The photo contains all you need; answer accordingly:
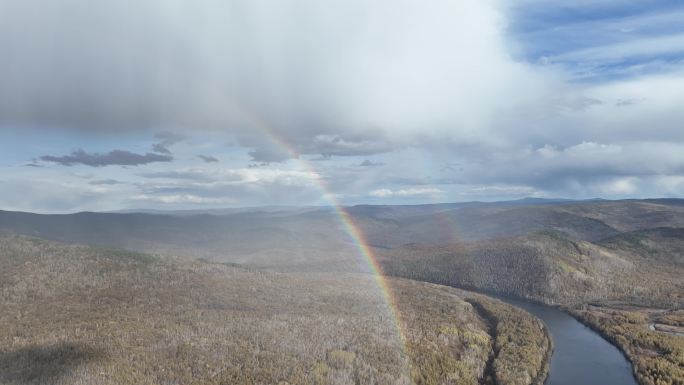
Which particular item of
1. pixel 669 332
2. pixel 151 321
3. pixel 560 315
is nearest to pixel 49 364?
pixel 151 321

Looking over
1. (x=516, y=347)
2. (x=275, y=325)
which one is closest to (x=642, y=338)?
(x=516, y=347)

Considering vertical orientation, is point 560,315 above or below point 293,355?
below

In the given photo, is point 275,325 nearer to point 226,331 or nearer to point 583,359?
point 226,331

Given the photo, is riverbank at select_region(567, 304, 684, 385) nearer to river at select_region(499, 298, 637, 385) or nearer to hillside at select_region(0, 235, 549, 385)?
river at select_region(499, 298, 637, 385)

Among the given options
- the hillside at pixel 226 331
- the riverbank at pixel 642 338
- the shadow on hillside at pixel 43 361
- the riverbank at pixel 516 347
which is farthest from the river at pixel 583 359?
the shadow on hillside at pixel 43 361

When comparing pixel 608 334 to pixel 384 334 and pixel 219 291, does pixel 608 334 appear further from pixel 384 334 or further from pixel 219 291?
pixel 219 291

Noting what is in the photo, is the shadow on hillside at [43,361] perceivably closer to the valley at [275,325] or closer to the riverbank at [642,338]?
the valley at [275,325]
